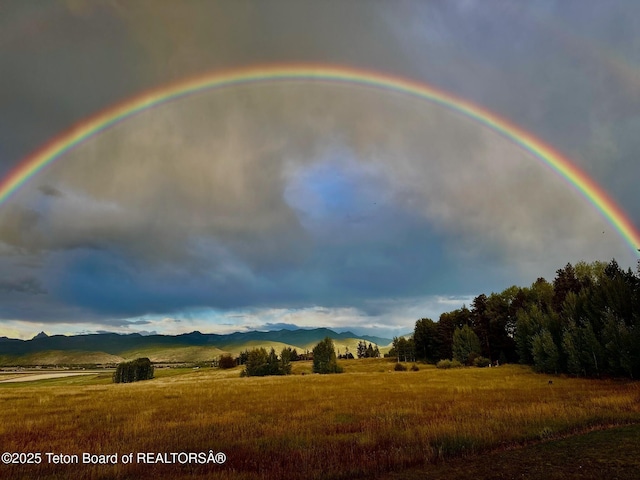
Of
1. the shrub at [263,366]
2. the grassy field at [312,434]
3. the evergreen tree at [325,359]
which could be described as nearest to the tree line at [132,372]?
the shrub at [263,366]

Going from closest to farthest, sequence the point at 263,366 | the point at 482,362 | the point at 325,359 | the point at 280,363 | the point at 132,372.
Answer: the point at 482,362
the point at 263,366
the point at 325,359
the point at 280,363
the point at 132,372

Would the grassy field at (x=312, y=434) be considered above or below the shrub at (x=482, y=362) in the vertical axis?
above

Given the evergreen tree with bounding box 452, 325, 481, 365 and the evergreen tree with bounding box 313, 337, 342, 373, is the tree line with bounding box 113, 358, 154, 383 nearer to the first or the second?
the evergreen tree with bounding box 313, 337, 342, 373

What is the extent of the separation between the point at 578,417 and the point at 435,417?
6809mm

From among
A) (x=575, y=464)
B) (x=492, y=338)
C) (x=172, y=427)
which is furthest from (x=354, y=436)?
(x=492, y=338)

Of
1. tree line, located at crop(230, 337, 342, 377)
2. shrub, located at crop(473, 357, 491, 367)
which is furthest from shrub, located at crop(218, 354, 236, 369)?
shrub, located at crop(473, 357, 491, 367)

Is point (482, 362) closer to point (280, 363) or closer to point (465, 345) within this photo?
point (465, 345)

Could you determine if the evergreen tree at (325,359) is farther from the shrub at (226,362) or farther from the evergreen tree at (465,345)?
the shrub at (226,362)

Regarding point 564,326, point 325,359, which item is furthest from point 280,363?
point 564,326

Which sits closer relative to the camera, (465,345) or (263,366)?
(465,345)

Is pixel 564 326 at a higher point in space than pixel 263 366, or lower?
higher

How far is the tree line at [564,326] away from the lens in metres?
43.3

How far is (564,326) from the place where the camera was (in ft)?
180

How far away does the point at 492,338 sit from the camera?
97812 millimetres
